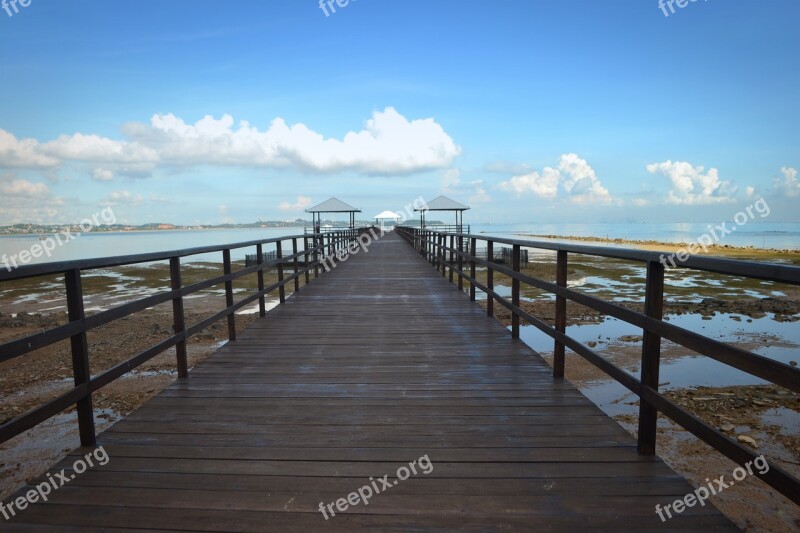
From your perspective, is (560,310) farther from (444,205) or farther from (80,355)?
(444,205)

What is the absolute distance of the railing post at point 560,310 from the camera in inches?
141

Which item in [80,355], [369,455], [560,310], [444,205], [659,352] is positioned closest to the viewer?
[659,352]

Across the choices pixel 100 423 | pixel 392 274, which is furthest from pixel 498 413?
pixel 392 274

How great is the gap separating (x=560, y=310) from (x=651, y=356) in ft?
3.99

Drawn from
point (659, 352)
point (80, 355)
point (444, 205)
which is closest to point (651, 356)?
point (659, 352)

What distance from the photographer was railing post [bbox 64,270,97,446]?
2586 millimetres

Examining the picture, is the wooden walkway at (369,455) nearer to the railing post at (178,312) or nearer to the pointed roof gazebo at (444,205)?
the railing post at (178,312)

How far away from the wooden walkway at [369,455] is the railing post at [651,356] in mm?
103

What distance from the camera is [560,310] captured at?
145 inches

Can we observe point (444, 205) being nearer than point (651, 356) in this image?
No

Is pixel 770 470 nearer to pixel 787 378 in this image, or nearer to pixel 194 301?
pixel 787 378

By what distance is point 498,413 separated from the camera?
313 centimetres

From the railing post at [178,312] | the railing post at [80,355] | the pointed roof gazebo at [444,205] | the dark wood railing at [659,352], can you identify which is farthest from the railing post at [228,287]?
the pointed roof gazebo at [444,205]

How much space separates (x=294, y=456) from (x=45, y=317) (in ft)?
52.8
